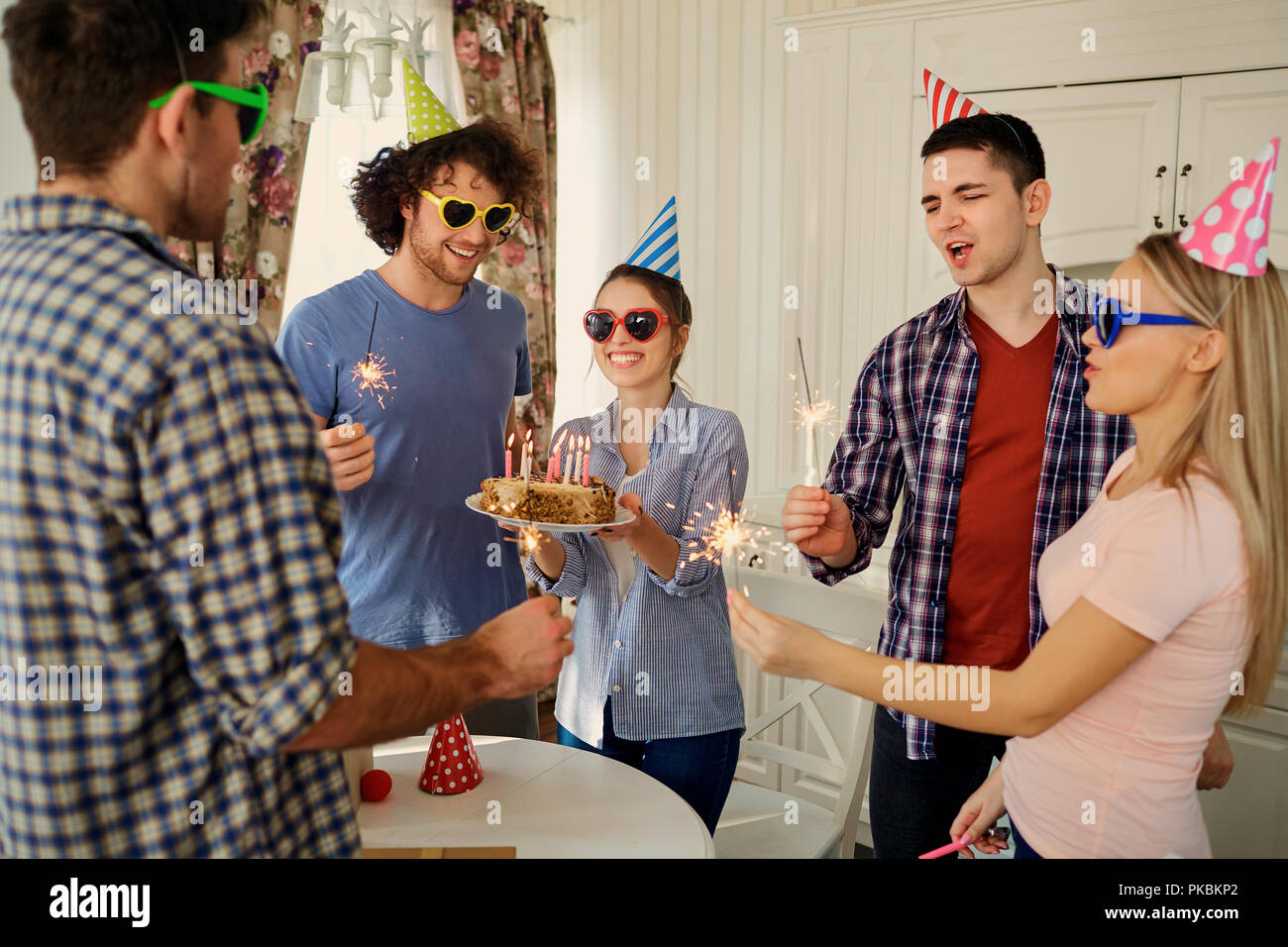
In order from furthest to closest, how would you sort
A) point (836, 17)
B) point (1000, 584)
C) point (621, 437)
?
point (836, 17) → point (621, 437) → point (1000, 584)

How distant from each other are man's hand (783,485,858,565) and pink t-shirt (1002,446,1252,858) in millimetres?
482

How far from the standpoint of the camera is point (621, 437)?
2279mm

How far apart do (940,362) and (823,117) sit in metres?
1.68

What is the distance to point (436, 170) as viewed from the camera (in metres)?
2.39

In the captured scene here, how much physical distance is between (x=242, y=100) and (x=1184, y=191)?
2.46 meters

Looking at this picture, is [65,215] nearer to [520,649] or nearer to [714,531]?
[520,649]

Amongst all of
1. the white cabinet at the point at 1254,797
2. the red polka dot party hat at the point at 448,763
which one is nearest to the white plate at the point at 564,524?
the red polka dot party hat at the point at 448,763

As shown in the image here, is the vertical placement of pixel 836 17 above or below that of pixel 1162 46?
above

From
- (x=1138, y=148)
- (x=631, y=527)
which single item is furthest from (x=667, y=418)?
(x=1138, y=148)

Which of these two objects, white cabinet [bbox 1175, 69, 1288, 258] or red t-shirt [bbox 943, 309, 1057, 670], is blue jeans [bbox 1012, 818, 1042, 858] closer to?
red t-shirt [bbox 943, 309, 1057, 670]

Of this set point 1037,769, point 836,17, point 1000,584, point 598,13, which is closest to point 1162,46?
point 836,17

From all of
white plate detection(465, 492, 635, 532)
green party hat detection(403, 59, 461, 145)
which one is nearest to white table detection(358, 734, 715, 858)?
white plate detection(465, 492, 635, 532)

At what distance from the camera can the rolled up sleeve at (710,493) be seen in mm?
2053
